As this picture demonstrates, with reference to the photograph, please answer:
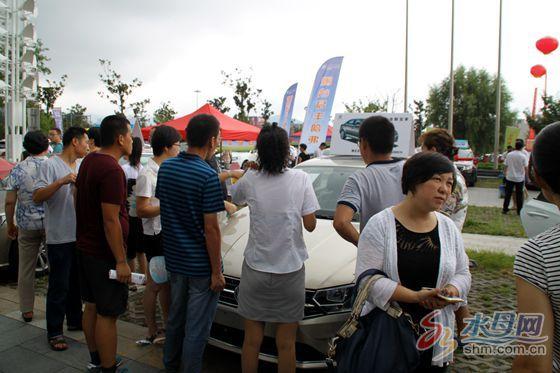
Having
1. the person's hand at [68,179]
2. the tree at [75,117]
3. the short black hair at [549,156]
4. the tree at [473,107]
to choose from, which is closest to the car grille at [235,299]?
the person's hand at [68,179]

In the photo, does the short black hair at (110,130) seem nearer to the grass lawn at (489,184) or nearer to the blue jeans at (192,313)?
the blue jeans at (192,313)

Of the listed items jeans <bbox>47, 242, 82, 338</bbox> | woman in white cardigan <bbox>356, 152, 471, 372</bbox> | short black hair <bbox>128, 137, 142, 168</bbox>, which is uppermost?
A: short black hair <bbox>128, 137, 142, 168</bbox>

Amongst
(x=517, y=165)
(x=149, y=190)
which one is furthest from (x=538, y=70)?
(x=149, y=190)

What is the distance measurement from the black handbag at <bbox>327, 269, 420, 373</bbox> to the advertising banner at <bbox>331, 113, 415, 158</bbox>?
10.1 feet

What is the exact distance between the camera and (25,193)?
13.1ft

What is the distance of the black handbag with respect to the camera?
1757 millimetres

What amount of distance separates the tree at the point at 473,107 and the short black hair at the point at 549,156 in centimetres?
3972

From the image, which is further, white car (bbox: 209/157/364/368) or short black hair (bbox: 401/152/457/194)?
white car (bbox: 209/157/364/368)

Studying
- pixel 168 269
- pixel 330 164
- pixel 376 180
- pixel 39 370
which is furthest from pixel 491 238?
pixel 39 370

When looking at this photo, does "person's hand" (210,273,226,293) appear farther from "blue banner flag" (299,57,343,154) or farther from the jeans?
"blue banner flag" (299,57,343,154)

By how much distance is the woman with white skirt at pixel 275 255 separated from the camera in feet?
8.88

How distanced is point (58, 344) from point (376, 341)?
120 inches

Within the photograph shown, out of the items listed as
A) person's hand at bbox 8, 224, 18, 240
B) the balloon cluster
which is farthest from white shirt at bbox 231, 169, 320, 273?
the balloon cluster

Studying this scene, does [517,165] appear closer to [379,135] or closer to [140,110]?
[379,135]
